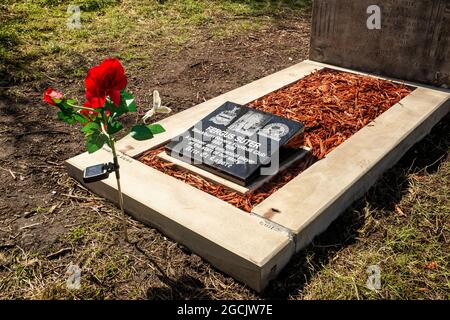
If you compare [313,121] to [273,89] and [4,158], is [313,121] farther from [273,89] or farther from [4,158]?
[4,158]

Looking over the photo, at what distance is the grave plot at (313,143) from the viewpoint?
2.88 m

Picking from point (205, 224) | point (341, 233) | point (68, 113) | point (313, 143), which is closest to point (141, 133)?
point (68, 113)

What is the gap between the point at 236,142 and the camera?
3496 mm

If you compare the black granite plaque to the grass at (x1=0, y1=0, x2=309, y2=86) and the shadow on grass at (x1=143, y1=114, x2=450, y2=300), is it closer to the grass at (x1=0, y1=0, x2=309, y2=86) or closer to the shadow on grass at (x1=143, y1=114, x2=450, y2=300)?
the shadow on grass at (x1=143, y1=114, x2=450, y2=300)

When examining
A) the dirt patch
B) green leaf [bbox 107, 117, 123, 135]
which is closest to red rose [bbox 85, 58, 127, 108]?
green leaf [bbox 107, 117, 123, 135]

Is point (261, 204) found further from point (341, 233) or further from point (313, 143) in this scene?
point (313, 143)

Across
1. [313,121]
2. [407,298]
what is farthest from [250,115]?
[407,298]

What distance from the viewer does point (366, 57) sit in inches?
211

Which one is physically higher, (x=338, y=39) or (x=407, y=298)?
(x=338, y=39)

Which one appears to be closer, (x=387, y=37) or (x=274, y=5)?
(x=387, y=37)

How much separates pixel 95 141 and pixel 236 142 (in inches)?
44.9

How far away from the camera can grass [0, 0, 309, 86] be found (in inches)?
239

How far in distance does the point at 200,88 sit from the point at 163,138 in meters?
1.77

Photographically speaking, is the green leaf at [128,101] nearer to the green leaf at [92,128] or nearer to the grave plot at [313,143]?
the green leaf at [92,128]
